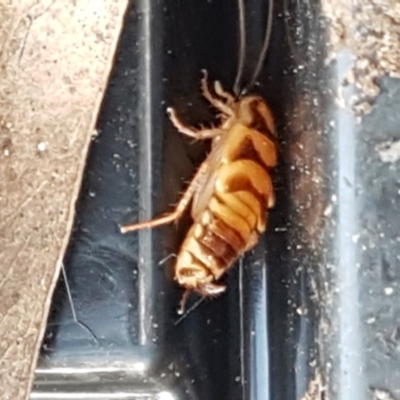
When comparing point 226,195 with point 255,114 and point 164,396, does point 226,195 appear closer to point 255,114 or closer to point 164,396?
point 255,114

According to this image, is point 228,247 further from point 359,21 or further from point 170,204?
point 359,21

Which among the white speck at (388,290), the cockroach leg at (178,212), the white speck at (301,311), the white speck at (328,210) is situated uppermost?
the cockroach leg at (178,212)

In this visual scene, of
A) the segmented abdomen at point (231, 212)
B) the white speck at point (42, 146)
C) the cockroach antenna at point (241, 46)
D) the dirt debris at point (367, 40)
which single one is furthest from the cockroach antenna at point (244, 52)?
the white speck at point (42, 146)

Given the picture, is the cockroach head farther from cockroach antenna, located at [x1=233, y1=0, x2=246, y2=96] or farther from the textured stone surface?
the textured stone surface

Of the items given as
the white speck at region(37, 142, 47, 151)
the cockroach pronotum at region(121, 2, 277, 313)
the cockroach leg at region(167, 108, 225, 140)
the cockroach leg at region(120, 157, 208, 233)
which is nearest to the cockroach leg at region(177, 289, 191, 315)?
the cockroach pronotum at region(121, 2, 277, 313)

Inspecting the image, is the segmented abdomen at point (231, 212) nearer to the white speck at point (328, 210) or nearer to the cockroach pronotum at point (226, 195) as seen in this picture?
the cockroach pronotum at point (226, 195)

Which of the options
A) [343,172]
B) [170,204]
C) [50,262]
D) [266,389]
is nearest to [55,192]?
[50,262]
